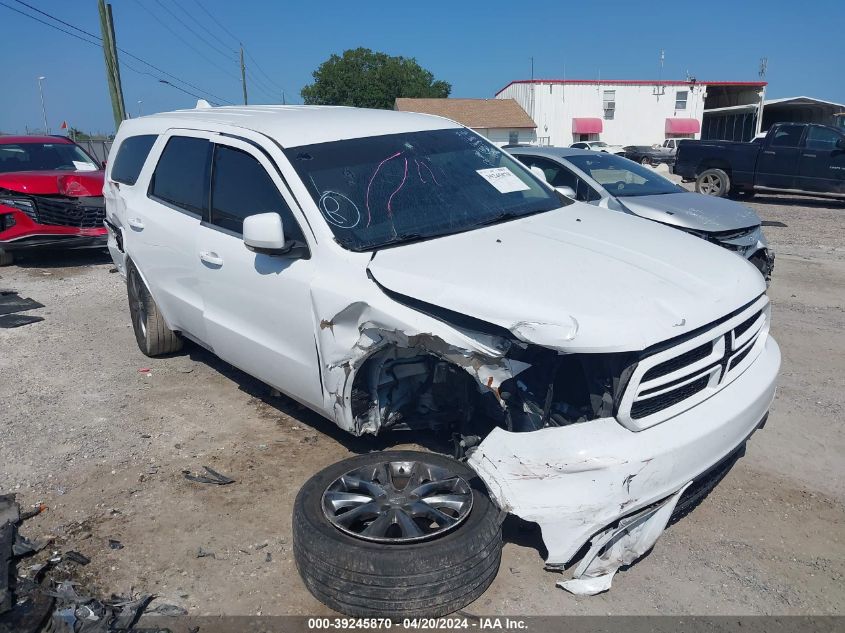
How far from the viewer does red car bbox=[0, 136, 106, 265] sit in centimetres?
932

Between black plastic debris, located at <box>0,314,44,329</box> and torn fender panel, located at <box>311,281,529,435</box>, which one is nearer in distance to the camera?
torn fender panel, located at <box>311,281,529,435</box>

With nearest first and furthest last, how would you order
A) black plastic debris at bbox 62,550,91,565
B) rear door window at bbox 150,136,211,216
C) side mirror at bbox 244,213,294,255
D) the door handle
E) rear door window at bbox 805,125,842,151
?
black plastic debris at bbox 62,550,91,565 < side mirror at bbox 244,213,294,255 < the door handle < rear door window at bbox 150,136,211,216 < rear door window at bbox 805,125,842,151

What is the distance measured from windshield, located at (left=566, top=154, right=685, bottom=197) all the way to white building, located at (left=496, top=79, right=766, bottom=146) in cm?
4470

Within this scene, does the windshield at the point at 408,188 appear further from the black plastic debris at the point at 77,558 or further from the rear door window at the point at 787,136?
the rear door window at the point at 787,136

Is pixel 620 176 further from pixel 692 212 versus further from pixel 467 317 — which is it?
pixel 467 317

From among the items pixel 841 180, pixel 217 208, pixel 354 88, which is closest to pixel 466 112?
pixel 354 88

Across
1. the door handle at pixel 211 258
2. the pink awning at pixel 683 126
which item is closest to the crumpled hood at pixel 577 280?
the door handle at pixel 211 258

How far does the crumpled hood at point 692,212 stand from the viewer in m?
6.97

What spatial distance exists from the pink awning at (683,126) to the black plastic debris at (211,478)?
5239 cm

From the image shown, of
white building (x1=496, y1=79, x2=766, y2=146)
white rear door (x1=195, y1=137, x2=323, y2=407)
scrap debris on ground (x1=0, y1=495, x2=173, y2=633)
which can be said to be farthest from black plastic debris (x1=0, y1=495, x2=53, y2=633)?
white building (x1=496, y1=79, x2=766, y2=146)

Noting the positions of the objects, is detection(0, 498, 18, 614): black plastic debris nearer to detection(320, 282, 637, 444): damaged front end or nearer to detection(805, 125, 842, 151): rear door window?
detection(320, 282, 637, 444): damaged front end

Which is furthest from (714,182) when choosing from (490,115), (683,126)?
(683,126)

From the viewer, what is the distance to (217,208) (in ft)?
13.7

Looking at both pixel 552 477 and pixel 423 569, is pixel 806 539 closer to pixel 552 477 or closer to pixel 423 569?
pixel 552 477
